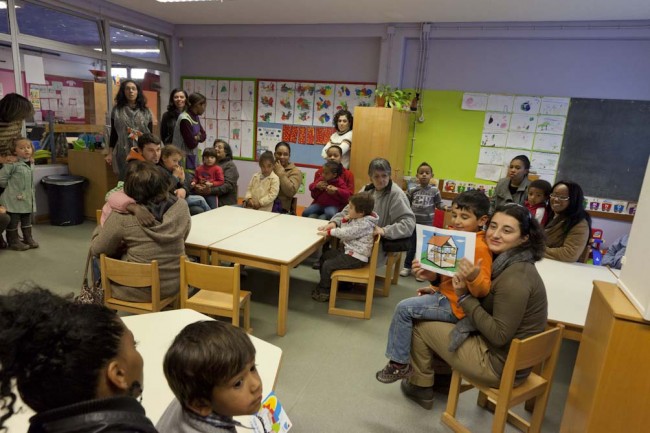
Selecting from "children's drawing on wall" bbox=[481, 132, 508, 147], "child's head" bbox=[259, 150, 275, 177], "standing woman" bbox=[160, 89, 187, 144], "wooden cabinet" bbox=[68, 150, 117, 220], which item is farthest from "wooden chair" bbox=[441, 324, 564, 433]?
"wooden cabinet" bbox=[68, 150, 117, 220]

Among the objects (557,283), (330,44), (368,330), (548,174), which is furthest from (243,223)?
(548,174)

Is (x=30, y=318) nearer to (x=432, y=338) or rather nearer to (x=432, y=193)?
(x=432, y=338)

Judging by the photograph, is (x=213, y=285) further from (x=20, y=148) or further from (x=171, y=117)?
(x=20, y=148)

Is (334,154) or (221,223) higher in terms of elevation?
(334,154)

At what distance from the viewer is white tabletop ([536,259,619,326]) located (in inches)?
85.0

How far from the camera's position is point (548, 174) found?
5.22 meters

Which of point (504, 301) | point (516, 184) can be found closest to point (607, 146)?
point (516, 184)

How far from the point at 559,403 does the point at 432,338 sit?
0.95 meters

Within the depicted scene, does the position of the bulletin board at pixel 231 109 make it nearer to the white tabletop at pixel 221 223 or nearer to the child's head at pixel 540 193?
the white tabletop at pixel 221 223

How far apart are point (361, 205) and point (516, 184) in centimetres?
176

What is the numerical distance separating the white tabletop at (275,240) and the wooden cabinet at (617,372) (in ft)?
5.68

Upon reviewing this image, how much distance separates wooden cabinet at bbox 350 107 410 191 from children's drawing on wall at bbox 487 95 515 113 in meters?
1.20

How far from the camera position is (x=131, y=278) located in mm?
2359

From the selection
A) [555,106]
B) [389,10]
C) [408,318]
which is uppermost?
[389,10]
